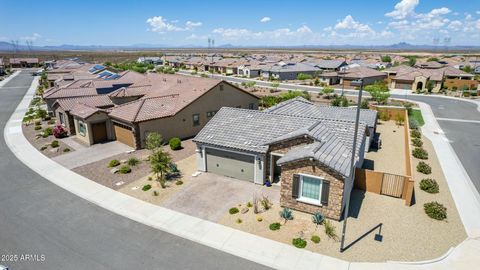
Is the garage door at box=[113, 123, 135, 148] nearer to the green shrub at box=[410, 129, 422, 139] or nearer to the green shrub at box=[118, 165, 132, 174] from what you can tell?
the green shrub at box=[118, 165, 132, 174]

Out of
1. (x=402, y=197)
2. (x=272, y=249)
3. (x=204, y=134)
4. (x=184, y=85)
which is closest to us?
(x=272, y=249)

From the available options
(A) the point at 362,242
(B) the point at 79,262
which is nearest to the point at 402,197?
(A) the point at 362,242

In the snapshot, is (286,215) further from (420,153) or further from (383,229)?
(420,153)

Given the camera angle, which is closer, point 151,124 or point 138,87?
point 151,124

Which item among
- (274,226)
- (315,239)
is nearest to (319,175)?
(315,239)

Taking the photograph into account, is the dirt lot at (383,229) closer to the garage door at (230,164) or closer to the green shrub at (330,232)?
the green shrub at (330,232)

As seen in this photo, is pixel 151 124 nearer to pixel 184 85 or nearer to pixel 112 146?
pixel 112 146
